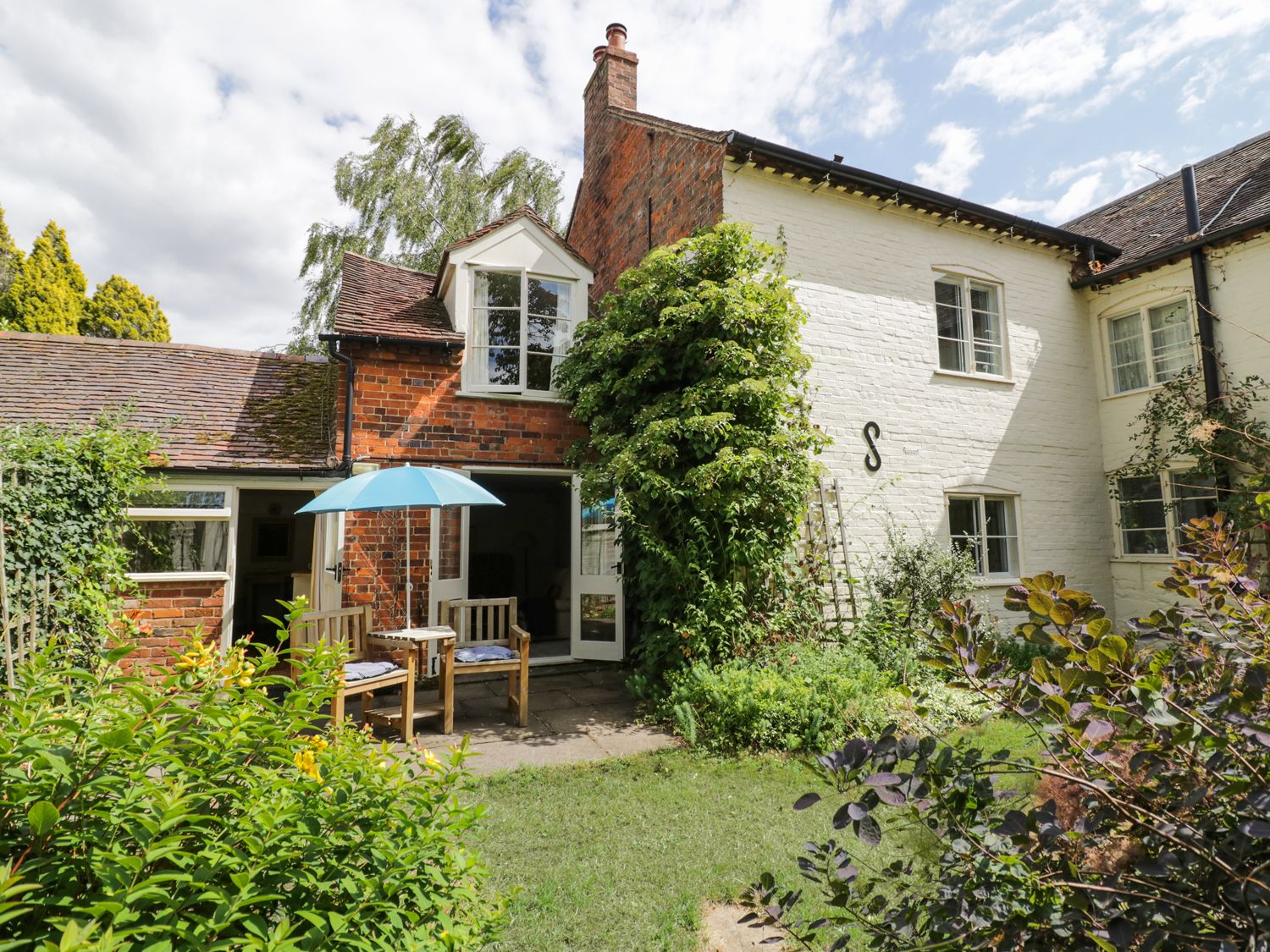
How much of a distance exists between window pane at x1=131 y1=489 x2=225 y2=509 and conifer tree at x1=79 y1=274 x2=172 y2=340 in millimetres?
18782

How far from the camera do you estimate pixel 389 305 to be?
8945mm

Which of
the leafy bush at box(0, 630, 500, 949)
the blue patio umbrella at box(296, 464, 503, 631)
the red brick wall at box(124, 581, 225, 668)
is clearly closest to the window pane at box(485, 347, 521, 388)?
the blue patio umbrella at box(296, 464, 503, 631)

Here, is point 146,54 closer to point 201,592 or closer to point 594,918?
point 201,592

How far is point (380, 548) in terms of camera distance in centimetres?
794

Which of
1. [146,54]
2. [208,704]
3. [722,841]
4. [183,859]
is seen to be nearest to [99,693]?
[208,704]

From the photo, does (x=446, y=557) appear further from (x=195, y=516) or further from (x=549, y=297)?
(x=549, y=297)

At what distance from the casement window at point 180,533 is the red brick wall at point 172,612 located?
17 cm

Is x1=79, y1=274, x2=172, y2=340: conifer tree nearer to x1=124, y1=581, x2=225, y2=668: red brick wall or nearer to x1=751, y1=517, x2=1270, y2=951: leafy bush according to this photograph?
x1=124, y1=581, x2=225, y2=668: red brick wall

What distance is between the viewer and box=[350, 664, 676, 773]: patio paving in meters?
5.47

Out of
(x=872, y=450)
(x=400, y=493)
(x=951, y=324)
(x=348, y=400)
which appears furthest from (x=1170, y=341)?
(x=348, y=400)

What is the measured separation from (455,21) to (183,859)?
736cm

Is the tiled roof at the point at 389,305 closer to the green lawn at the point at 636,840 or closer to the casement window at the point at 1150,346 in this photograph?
the green lawn at the point at 636,840

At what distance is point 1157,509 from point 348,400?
476 inches

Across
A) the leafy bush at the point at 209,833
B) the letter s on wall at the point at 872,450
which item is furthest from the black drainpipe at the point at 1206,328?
the leafy bush at the point at 209,833
